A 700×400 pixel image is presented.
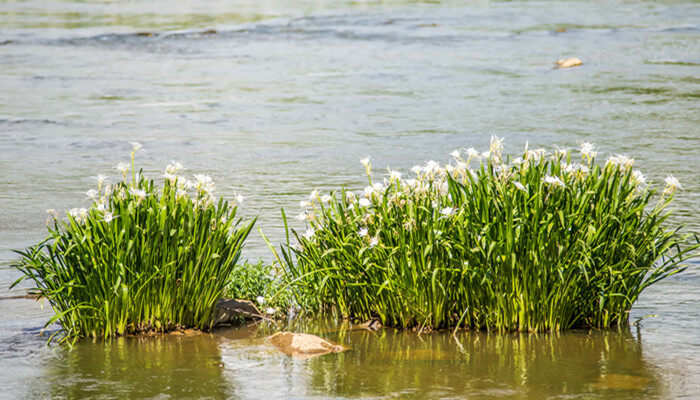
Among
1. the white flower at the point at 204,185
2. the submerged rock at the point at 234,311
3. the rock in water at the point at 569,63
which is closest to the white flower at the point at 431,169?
the white flower at the point at 204,185

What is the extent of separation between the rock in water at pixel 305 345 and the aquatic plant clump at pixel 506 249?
37 cm

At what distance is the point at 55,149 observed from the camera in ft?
45.8

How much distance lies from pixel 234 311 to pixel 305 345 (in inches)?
35.5

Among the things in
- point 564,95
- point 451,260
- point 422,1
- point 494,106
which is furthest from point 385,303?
point 422,1

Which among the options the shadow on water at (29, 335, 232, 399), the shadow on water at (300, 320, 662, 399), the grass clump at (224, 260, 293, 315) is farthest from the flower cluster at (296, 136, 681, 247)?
the shadow on water at (29, 335, 232, 399)

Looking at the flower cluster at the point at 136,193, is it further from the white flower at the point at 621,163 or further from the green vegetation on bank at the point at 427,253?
the white flower at the point at 621,163

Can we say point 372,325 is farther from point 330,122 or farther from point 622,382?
point 330,122

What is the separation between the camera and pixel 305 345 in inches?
227

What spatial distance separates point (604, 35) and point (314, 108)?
36.1ft

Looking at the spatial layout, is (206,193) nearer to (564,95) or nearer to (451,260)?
(451,260)

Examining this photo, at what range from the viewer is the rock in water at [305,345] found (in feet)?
18.8

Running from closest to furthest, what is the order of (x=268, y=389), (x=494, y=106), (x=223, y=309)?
(x=268, y=389) → (x=223, y=309) → (x=494, y=106)

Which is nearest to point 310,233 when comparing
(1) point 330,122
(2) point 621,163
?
(2) point 621,163

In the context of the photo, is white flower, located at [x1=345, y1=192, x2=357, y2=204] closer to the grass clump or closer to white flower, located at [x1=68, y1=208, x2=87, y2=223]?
the grass clump
